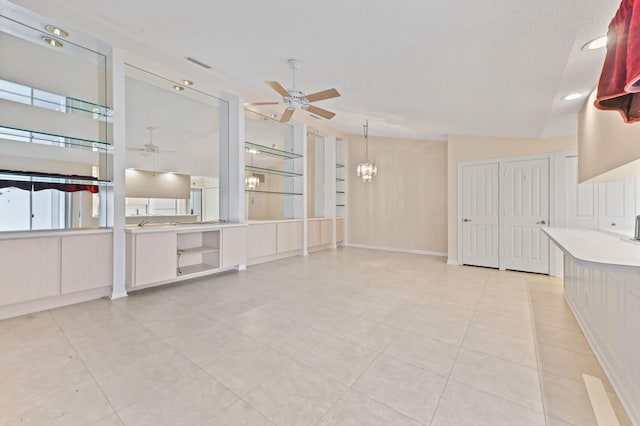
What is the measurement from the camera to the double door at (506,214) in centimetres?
485

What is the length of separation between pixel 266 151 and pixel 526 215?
526 cm

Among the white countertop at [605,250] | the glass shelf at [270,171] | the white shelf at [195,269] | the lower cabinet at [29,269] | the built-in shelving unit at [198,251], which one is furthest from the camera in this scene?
the glass shelf at [270,171]

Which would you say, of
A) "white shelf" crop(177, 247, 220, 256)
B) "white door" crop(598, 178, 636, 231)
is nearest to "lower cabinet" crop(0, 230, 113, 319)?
"white shelf" crop(177, 247, 220, 256)

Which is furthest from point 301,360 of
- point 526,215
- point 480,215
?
point 526,215

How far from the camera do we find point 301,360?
6.93ft

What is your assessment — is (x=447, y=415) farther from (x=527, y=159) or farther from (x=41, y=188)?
(x=527, y=159)

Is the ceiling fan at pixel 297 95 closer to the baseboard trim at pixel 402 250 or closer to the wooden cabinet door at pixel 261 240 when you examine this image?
the wooden cabinet door at pixel 261 240

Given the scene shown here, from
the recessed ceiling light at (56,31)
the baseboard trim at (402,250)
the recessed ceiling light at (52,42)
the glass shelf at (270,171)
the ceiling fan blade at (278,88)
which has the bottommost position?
the baseboard trim at (402,250)

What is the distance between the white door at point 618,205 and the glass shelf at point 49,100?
7.15 meters

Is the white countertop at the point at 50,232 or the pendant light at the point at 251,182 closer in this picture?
the white countertop at the point at 50,232

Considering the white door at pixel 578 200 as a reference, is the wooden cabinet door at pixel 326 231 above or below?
below

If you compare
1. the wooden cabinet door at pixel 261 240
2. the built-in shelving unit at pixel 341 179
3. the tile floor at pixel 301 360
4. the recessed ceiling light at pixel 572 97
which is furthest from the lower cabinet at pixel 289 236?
the recessed ceiling light at pixel 572 97

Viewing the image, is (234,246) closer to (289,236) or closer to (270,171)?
(289,236)

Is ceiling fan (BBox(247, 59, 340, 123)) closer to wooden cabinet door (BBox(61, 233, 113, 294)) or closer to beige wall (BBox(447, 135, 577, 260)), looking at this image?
wooden cabinet door (BBox(61, 233, 113, 294))
